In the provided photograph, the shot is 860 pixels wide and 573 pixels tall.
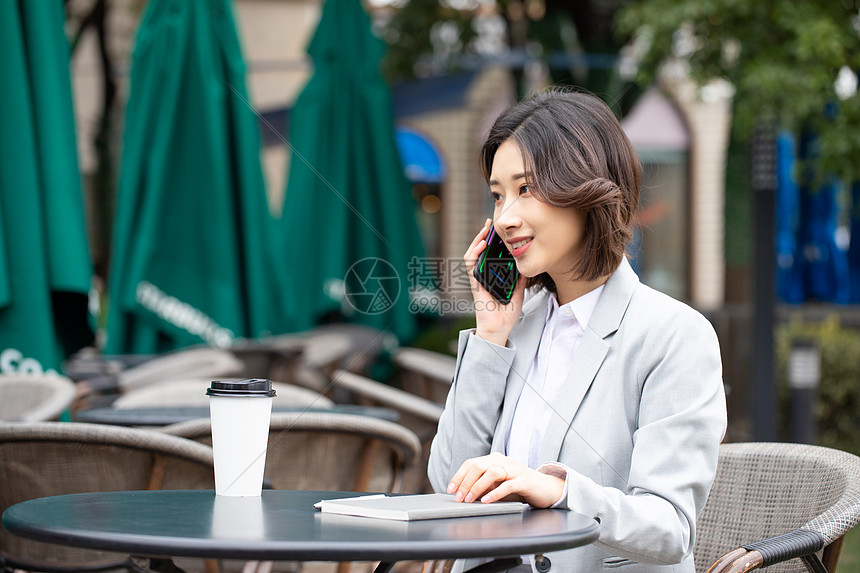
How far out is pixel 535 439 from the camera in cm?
186

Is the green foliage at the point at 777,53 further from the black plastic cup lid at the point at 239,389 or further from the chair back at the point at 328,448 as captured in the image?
the black plastic cup lid at the point at 239,389

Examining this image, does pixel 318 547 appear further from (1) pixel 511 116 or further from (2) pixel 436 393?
(2) pixel 436 393

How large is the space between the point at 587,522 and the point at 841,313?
27.8 feet

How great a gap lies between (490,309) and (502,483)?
499 millimetres

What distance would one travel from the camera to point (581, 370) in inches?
69.7

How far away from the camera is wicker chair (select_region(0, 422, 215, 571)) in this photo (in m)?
2.21

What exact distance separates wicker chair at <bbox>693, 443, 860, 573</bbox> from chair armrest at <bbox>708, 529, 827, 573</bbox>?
0.43ft

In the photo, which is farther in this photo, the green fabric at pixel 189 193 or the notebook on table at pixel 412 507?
the green fabric at pixel 189 193

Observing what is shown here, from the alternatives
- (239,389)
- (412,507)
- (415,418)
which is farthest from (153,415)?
(412,507)

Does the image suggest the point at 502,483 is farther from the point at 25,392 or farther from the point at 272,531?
the point at 25,392

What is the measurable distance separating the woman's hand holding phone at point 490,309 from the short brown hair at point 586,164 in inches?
6.6

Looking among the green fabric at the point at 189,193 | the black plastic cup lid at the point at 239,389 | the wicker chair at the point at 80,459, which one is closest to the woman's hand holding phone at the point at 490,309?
the black plastic cup lid at the point at 239,389

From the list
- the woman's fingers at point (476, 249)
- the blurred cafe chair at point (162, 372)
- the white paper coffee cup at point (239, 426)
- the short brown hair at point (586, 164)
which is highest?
the short brown hair at point (586, 164)

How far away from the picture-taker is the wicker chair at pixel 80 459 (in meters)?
2.21
